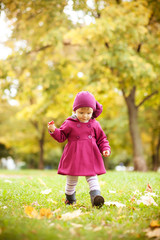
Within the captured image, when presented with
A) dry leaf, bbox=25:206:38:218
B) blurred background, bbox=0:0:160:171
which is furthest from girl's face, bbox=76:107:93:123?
blurred background, bbox=0:0:160:171

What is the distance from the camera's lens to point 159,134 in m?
18.2

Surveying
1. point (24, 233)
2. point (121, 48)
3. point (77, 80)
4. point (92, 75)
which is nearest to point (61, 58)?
point (77, 80)

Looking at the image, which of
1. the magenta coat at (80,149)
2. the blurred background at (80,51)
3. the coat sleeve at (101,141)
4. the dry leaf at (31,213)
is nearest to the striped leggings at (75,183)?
the magenta coat at (80,149)

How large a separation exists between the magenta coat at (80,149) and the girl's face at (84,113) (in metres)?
0.11

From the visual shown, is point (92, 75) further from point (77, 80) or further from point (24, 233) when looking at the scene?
point (24, 233)

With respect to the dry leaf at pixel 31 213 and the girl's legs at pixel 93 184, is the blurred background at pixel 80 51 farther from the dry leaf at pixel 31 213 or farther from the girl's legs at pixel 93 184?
the dry leaf at pixel 31 213

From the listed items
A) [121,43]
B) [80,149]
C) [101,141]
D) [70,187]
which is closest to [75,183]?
[70,187]

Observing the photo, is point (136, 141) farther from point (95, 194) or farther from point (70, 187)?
point (95, 194)

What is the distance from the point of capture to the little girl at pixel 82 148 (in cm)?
327

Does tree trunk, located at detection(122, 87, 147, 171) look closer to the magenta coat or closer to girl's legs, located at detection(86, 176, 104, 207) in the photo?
the magenta coat

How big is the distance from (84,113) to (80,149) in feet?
1.61

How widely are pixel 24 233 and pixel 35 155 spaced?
30.9 meters

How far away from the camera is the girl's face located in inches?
132

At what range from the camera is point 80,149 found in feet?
11.0
